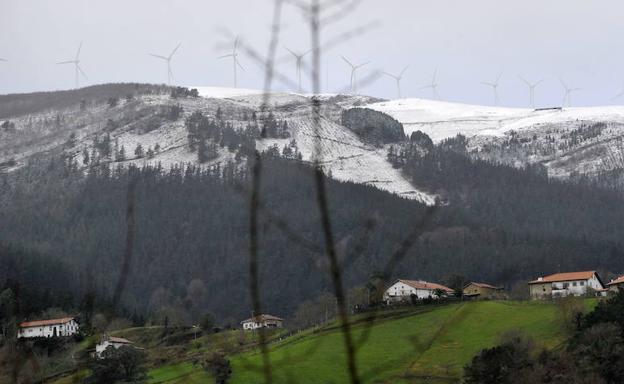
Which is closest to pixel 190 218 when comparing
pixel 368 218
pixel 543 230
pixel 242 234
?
pixel 242 234

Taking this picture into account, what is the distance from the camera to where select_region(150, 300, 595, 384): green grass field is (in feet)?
232

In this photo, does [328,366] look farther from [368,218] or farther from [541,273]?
[368,218]

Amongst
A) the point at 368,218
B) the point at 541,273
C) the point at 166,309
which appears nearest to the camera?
the point at 368,218

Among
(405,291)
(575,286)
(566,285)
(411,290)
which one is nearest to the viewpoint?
(575,286)

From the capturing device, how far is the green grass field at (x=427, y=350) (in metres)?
70.6

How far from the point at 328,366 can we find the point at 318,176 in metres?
77.6

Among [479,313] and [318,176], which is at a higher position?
[318,176]

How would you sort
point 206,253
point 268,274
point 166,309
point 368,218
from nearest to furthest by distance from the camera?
point 368,218, point 166,309, point 268,274, point 206,253

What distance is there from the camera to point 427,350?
73.6 metres

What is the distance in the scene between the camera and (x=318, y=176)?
3.52m

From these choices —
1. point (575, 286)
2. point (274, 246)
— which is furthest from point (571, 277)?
point (274, 246)

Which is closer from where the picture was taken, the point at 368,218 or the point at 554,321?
the point at 368,218

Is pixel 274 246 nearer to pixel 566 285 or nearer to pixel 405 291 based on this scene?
pixel 405 291

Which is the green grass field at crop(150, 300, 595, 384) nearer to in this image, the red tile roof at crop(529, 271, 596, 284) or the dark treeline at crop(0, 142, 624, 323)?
the red tile roof at crop(529, 271, 596, 284)
